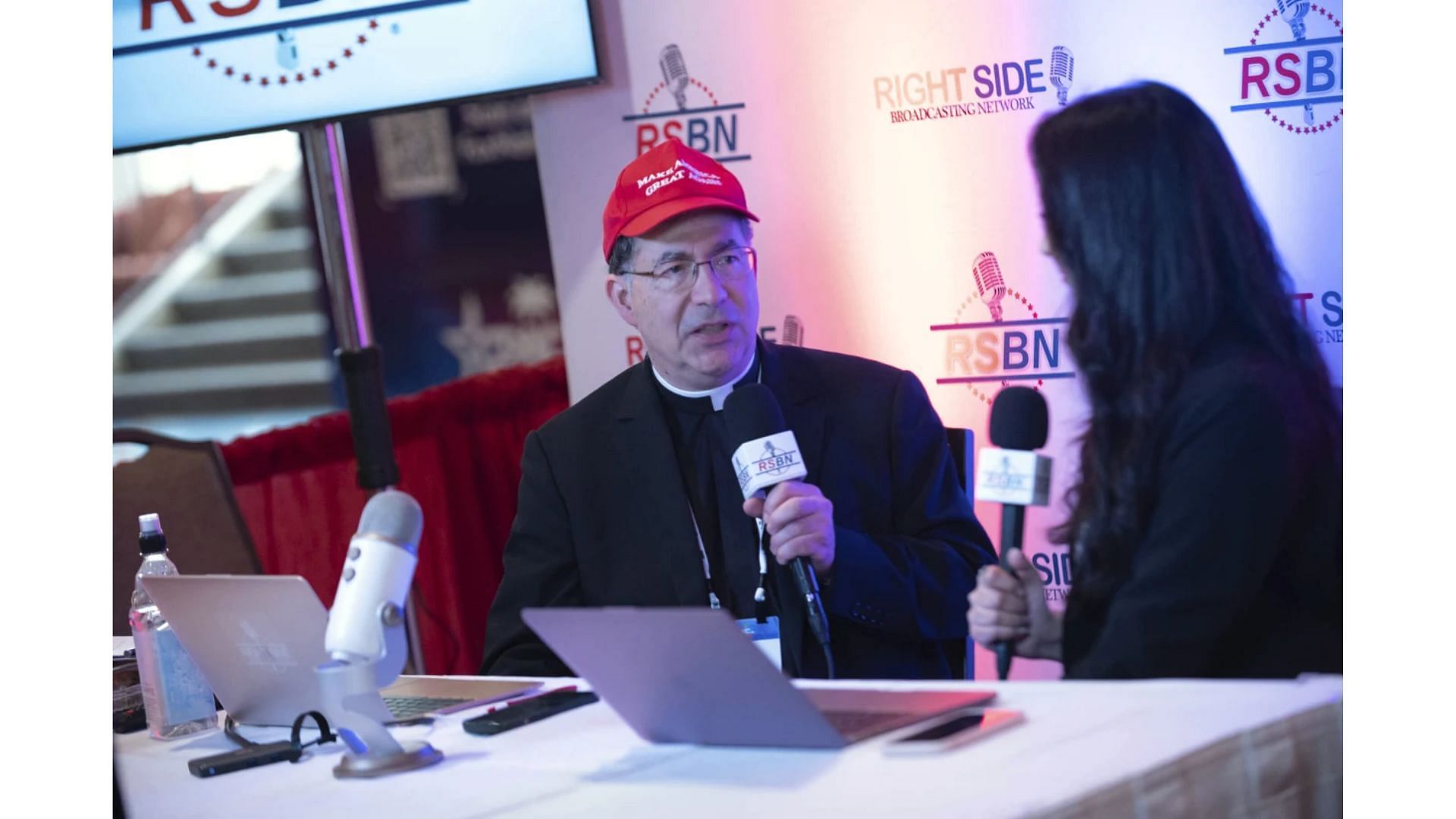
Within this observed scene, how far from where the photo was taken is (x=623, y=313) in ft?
7.99

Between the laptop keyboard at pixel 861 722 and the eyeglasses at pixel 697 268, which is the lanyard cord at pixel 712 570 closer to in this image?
the eyeglasses at pixel 697 268

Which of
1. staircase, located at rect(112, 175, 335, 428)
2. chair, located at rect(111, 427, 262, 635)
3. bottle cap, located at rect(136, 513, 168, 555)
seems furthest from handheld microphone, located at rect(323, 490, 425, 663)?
staircase, located at rect(112, 175, 335, 428)

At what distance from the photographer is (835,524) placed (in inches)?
91.6

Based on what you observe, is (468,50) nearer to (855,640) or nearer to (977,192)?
(977,192)

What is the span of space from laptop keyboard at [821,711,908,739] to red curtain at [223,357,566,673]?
188 cm

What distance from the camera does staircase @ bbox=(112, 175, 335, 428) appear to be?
700cm

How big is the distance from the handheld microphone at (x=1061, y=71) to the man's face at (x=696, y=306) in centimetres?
59

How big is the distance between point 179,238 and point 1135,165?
614cm

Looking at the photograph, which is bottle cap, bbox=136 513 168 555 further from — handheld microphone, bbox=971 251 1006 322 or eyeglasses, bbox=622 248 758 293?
handheld microphone, bbox=971 251 1006 322

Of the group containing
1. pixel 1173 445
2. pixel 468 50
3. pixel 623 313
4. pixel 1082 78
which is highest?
pixel 468 50

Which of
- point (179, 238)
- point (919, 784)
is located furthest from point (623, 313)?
point (179, 238)

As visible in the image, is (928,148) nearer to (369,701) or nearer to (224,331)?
(369,701)

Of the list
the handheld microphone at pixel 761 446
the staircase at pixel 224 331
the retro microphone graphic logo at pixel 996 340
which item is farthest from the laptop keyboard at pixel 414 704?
the staircase at pixel 224 331
